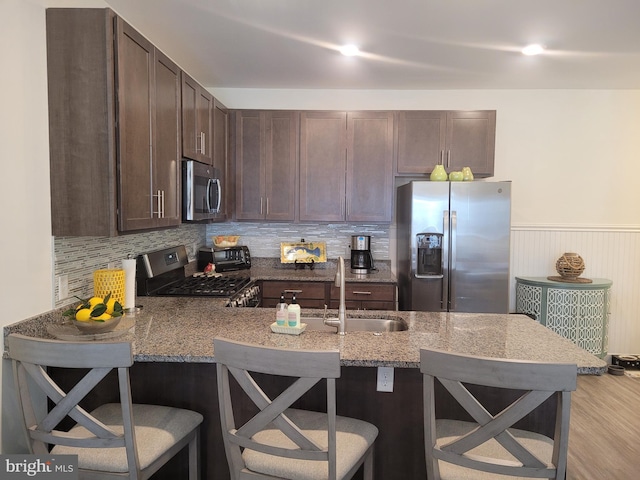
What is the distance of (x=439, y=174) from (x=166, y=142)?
7.15 feet

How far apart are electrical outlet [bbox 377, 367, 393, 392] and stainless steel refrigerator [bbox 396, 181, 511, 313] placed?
182cm

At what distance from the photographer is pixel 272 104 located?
429 cm

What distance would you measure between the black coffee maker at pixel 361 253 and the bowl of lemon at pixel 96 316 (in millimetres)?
2400

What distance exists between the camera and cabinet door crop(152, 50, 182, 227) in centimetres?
244

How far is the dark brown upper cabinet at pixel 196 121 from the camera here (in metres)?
2.89

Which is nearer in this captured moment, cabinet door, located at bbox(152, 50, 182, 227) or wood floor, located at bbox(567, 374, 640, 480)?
cabinet door, located at bbox(152, 50, 182, 227)

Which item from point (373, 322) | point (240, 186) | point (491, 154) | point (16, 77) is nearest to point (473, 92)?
point (491, 154)

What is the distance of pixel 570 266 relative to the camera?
3969 millimetres

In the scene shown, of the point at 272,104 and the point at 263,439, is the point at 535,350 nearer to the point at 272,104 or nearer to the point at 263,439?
the point at 263,439

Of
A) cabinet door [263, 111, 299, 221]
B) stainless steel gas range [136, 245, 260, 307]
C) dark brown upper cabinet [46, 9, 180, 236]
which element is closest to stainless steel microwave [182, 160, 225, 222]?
stainless steel gas range [136, 245, 260, 307]

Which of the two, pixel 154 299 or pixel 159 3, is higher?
pixel 159 3

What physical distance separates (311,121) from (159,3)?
5.57ft

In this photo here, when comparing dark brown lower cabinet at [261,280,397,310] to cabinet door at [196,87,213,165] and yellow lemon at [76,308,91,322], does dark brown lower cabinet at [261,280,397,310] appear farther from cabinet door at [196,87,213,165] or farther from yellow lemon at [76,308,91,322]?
yellow lemon at [76,308,91,322]

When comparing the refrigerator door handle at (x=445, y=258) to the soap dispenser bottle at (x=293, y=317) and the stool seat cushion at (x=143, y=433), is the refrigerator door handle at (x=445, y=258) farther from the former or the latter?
the stool seat cushion at (x=143, y=433)
